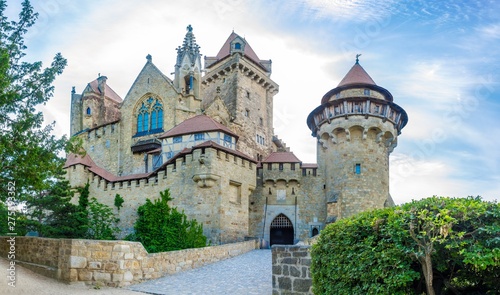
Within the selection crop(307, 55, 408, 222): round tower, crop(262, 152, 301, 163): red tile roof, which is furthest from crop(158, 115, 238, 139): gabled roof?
crop(307, 55, 408, 222): round tower

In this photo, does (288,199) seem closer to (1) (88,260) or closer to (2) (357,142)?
(2) (357,142)

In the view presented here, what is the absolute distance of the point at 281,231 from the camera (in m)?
33.6

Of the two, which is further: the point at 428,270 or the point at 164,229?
the point at 164,229

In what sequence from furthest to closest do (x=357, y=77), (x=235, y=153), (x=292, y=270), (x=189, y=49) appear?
(x=189, y=49), (x=357, y=77), (x=235, y=153), (x=292, y=270)

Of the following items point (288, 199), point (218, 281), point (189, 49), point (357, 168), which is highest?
point (189, 49)

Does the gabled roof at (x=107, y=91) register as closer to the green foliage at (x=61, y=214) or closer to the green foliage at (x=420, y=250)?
the green foliage at (x=61, y=214)

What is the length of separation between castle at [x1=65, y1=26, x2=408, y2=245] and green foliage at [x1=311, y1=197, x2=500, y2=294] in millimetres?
17860

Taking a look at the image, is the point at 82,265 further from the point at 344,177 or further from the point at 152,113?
the point at 152,113

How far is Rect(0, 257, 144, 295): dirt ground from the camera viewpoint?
1196cm

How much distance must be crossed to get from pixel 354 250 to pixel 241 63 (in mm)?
32852

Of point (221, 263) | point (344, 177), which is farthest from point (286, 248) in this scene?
point (344, 177)

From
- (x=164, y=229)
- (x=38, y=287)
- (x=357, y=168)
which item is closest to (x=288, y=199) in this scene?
(x=357, y=168)

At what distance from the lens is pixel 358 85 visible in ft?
102

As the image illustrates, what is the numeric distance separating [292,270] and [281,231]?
21.9 m
